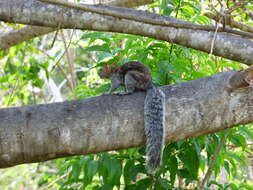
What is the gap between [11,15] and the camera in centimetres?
337

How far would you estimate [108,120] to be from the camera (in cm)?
262

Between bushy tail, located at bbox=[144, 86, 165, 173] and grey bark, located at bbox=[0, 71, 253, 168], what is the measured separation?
1.7 inches

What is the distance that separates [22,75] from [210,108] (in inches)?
84.9

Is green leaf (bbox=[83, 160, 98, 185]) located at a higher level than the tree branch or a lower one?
lower

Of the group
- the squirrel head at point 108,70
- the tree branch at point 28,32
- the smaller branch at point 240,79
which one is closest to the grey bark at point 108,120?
the smaller branch at point 240,79

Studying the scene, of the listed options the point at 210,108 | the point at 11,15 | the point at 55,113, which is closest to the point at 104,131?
the point at 55,113

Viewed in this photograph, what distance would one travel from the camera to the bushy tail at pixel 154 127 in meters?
2.69

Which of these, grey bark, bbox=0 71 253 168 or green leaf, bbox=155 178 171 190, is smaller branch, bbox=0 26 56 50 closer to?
grey bark, bbox=0 71 253 168

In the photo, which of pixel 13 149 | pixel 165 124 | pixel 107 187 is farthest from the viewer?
pixel 107 187

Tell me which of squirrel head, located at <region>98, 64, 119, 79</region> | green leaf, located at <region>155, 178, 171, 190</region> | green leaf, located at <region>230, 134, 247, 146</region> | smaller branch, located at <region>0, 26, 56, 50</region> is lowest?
green leaf, located at <region>155, 178, 171, 190</region>

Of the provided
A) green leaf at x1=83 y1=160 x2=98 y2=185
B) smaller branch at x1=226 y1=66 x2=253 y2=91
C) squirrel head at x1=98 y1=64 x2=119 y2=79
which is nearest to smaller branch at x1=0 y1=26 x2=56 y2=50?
squirrel head at x1=98 y1=64 x2=119 y2=79

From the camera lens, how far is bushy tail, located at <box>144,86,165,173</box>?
106 inches

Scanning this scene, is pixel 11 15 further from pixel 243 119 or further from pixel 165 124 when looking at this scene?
pixel 243 119

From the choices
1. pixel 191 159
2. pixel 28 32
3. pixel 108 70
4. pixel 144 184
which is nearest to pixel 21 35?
pixel 28 32
